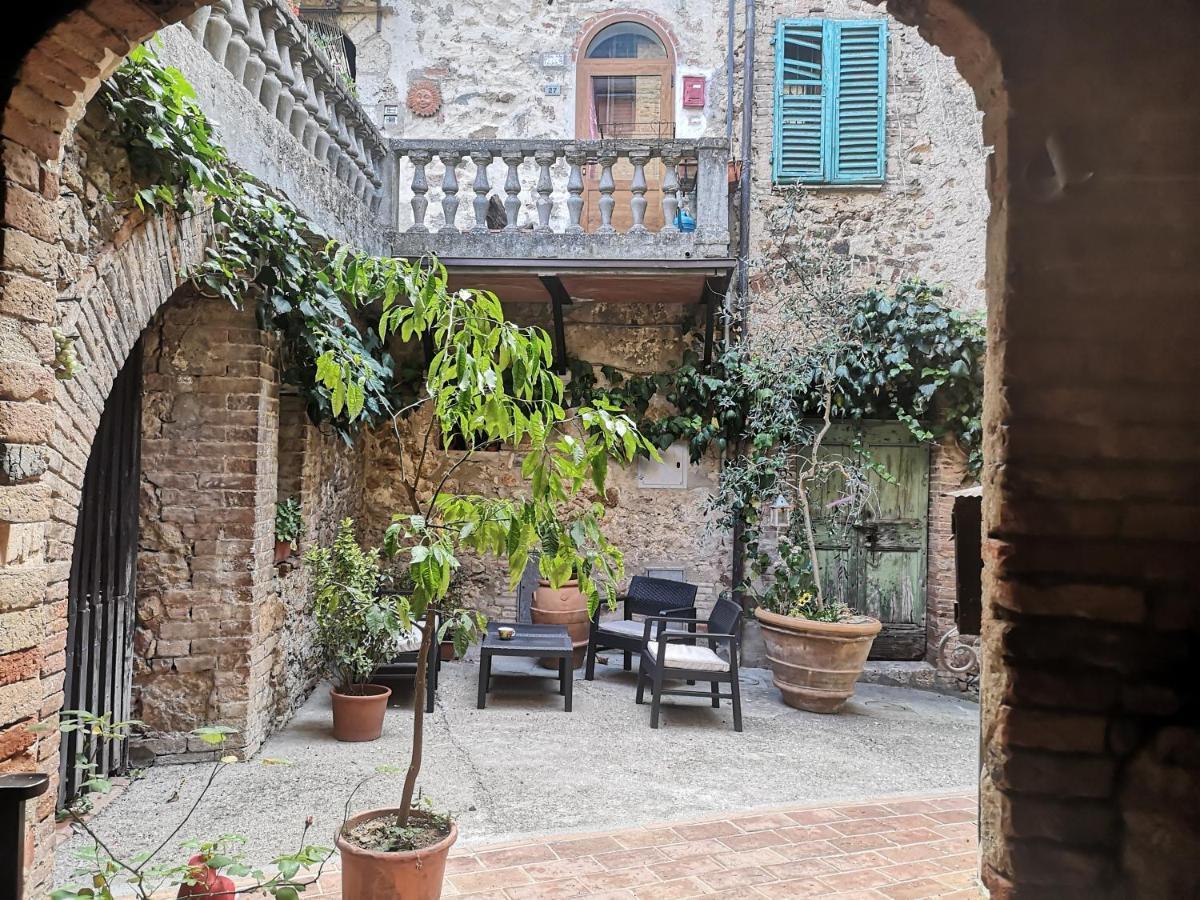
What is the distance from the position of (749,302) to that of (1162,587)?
5.96 metres

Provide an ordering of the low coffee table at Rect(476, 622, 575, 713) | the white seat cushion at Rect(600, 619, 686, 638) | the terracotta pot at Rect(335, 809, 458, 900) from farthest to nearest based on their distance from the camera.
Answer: the white seat cushion at Rect(600, 619, 686, 638) → the low coffee table at Rect(476, 622, 575, 713) → the terracotta pot at Rect(335, 809, 458, 900)

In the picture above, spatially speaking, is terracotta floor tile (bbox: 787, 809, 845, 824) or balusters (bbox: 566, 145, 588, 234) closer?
terracotta floor tile (bbox: 787, 809, 845, 824)

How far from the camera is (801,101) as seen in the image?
727cm

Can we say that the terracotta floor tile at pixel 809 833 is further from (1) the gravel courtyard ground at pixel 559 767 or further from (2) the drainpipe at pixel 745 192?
(2) the drainpipe at pixel 745 192

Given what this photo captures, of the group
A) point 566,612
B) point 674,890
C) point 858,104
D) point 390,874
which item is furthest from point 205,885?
point 858,104

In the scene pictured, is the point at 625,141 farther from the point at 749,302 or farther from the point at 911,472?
the point at 911,472

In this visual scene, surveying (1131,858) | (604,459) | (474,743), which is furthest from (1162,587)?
(474,743)

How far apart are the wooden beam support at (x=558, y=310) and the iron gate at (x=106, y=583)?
3289 millimetres

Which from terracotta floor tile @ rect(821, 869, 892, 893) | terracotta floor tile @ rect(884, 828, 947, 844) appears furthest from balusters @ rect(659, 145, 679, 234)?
terracotta floor tile @ rect(821, 869, 892, 893)

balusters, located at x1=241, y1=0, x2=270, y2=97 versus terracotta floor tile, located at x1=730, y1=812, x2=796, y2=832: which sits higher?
balusters, located at x1=241, y1=0, x2=270, y2=97

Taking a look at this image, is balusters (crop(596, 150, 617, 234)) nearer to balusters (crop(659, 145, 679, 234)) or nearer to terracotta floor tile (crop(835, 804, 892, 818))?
balusters (crop(659, 145, 679, 234))

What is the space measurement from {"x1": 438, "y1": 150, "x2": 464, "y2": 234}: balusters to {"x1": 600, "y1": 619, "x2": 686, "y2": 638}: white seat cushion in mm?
3290

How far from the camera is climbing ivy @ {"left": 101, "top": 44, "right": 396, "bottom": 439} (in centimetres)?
295

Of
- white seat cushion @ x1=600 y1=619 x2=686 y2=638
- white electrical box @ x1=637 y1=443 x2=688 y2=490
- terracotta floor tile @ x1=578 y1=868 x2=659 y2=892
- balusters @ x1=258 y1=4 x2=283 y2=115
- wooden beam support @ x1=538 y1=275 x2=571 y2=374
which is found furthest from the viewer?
white electrical box @ x1=637 y1=443 x2=688 y2=490
